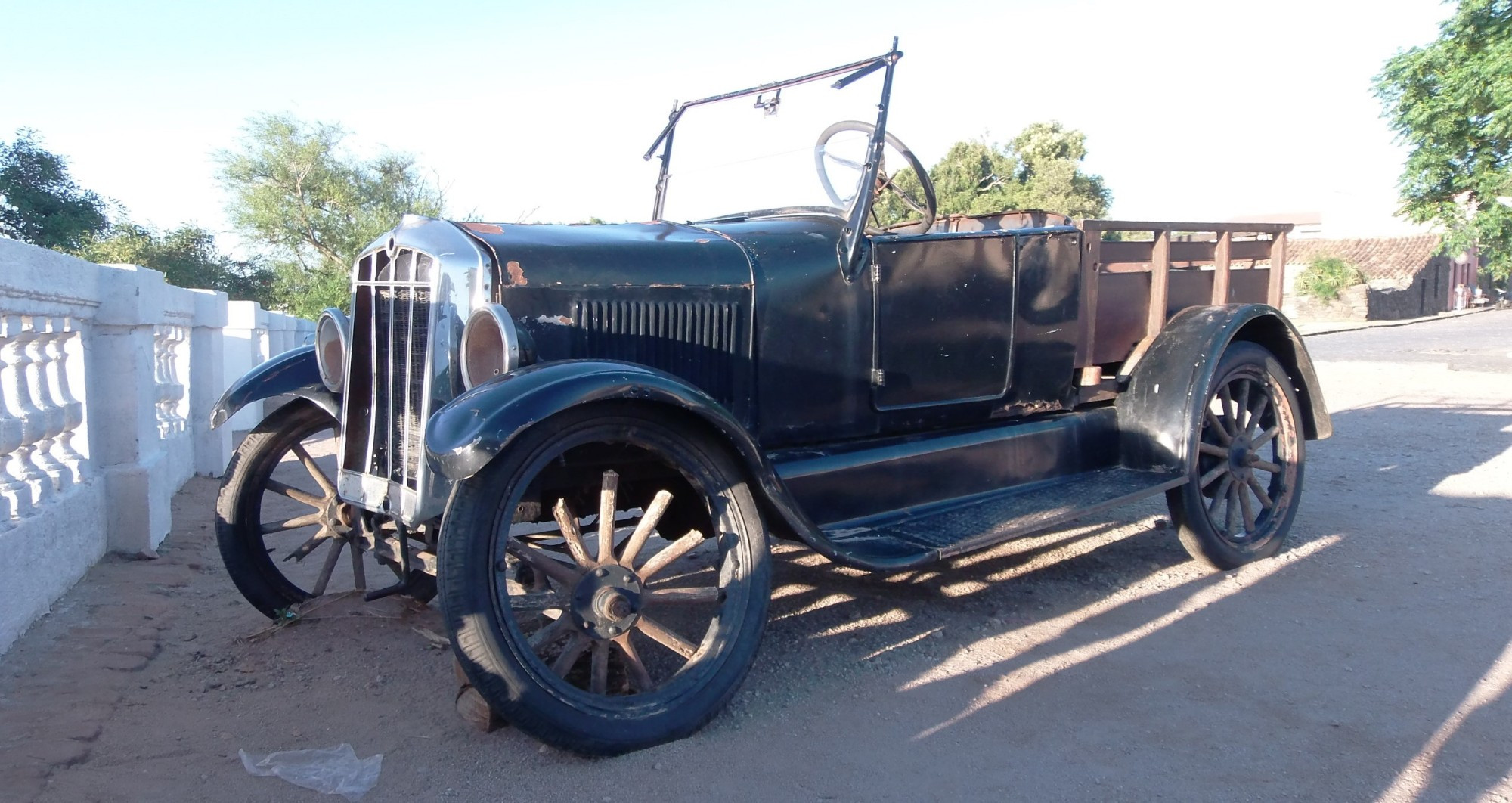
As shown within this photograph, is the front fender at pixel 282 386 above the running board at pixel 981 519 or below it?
above

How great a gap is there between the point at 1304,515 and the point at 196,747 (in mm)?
5079

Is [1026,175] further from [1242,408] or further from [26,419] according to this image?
[26,419]

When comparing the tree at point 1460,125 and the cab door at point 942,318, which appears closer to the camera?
the cab door at point 942,318

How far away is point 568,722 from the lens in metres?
2.52

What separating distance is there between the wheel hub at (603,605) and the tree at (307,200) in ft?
75.5

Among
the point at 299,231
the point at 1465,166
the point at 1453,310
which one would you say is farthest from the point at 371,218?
the point at 1453,310

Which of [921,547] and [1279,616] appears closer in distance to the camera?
[921,547]

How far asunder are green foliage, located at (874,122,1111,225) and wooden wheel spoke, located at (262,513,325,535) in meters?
20.3

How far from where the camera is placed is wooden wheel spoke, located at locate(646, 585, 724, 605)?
2.83 metres

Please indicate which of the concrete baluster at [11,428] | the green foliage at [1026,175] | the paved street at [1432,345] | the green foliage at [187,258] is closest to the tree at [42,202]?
the green foliage at [187,258]

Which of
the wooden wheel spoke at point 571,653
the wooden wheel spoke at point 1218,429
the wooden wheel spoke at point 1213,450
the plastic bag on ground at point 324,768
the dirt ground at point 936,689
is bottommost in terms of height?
the plastic bag on ground at point 324,768

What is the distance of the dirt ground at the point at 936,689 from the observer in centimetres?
251

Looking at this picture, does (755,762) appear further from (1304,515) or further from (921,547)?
(1304,515)

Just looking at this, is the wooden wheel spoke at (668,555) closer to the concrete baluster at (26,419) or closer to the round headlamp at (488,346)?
the round headlamp at (488,346)
